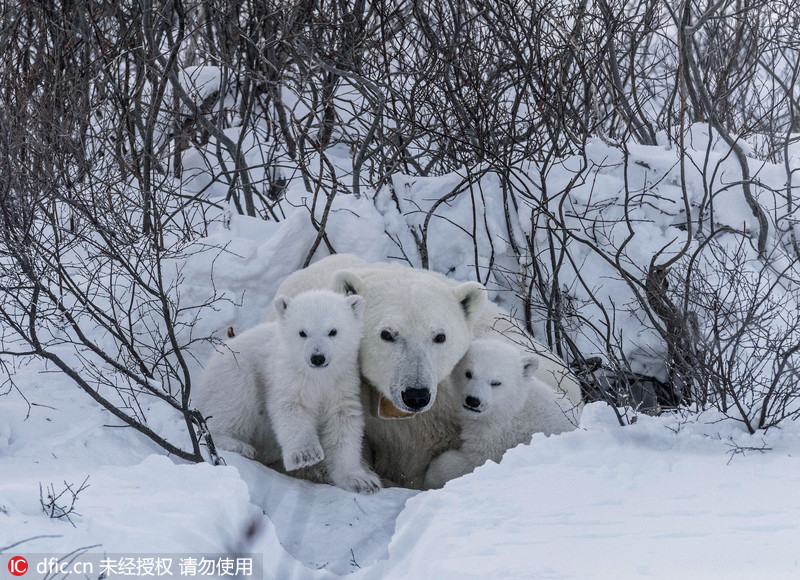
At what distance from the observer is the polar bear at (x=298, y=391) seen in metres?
3.23

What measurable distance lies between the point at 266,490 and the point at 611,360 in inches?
59.3

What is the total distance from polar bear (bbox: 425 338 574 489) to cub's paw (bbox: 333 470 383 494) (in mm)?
384

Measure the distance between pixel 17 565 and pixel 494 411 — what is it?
2259 mm

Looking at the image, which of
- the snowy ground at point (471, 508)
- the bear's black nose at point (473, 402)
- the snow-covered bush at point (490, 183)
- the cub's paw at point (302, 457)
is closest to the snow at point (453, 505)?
the snowy ground at point (471, 508)

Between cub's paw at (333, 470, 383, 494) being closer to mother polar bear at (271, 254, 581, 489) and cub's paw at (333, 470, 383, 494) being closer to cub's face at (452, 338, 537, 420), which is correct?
mother polar bear at (271, 254, 581, 489)

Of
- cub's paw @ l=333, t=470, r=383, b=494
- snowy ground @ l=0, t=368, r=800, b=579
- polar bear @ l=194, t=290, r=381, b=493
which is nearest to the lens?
snowy ground @ l=0, t=368, r=800, b=579

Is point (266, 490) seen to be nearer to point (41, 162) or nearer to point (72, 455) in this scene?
point (72, 455)

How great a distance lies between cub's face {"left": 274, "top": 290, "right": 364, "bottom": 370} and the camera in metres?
3.13

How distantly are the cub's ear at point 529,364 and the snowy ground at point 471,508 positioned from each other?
1.59ft

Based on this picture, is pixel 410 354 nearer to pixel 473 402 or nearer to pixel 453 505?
pixel 473 402

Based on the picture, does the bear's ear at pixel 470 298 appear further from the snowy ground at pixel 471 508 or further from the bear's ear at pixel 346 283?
the snowy ground at pixel 471 508

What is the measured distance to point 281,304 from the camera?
329 centimetres

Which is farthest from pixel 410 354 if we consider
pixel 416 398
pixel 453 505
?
pixel 453 505

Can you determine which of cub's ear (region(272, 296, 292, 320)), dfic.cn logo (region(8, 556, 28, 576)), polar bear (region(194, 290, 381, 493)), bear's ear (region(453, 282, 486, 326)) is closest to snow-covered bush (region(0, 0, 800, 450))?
bear's ear (region(453, 282, 486, 326))
